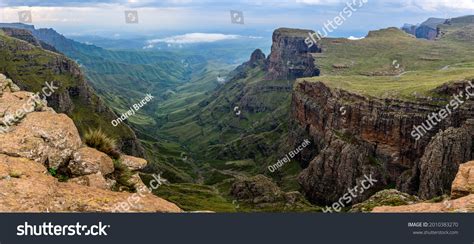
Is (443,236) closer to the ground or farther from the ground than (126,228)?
closer to the ground

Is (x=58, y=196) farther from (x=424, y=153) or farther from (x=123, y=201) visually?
A: (x=424, y=153)

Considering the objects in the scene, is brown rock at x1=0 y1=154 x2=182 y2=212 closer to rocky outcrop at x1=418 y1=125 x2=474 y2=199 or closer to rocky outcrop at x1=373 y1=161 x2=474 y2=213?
rocky outcrop at x1=373 y1=161 x2=474 y2=213

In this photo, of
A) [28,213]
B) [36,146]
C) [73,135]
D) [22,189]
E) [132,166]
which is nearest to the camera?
[28,213]

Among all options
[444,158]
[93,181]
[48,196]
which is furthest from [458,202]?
[444,158]

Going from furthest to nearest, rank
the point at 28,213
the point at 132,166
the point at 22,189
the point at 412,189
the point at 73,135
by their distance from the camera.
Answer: the point at 412,189
the point at 132,166
the point at 73,135
the point at 22,189
the point at 28,213

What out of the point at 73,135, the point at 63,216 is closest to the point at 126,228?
the point at 63,216

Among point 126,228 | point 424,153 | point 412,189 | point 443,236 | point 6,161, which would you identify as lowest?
point 412,189

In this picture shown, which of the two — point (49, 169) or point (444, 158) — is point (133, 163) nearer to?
point (49, 169)
